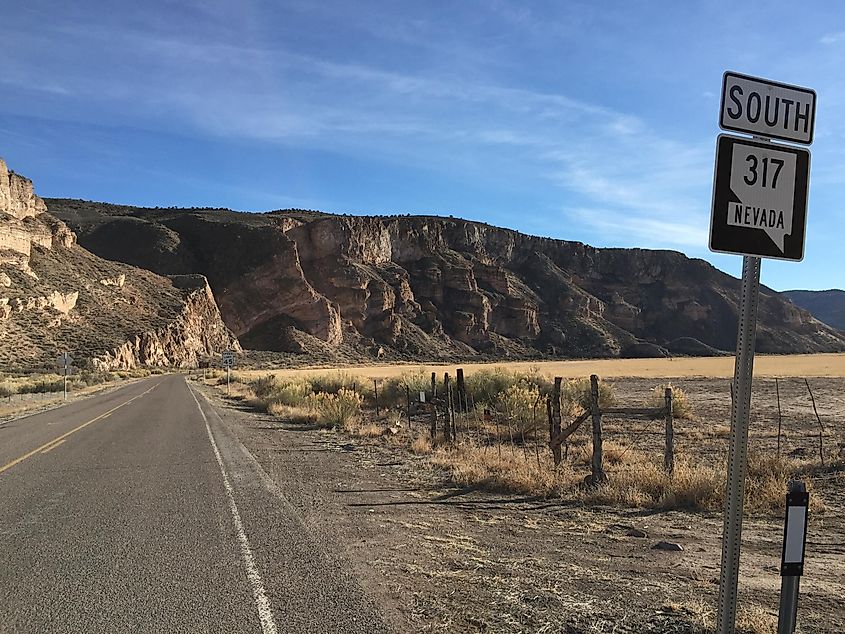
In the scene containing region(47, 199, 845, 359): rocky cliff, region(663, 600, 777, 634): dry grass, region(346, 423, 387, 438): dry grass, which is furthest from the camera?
region(47, 199, 845, 359): rocky cliff

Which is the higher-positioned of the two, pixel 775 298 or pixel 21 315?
pixel 775 298

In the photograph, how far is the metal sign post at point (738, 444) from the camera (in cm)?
313

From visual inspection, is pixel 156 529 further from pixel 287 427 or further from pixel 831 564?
pixel 287 427

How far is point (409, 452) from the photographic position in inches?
580

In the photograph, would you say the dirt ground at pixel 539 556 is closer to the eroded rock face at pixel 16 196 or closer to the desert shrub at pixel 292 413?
the desert shrub at pixel 292 413

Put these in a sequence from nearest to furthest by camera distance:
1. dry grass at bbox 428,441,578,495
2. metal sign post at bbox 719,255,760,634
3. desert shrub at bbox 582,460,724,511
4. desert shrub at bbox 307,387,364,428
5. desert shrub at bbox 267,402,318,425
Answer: metal sign post at bbox 719,255,760,634 → desert shrub at bbox 582,460,724,511 → dry grass at bbox 428,441,578,495 → desert shrub at bbox 307,387,364,428 → desert shrub at bbox 267,402,318,425

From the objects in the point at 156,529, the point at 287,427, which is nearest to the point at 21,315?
the point at 287,427

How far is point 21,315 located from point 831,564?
238 ft

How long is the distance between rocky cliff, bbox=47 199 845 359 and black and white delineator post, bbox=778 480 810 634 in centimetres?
10641

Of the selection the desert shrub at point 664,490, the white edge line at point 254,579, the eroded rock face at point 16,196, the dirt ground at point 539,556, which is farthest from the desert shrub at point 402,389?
the eroded rock face at point 16,196

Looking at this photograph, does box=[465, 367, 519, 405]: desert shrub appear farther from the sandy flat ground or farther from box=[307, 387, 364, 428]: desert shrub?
the sandy flat ground

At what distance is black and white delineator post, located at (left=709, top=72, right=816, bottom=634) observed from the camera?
317cm

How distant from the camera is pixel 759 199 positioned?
10.7ft

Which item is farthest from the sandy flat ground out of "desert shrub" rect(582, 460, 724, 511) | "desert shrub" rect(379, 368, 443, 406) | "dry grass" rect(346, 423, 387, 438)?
"desert shrub" rect(582, 460, 724, 511)
